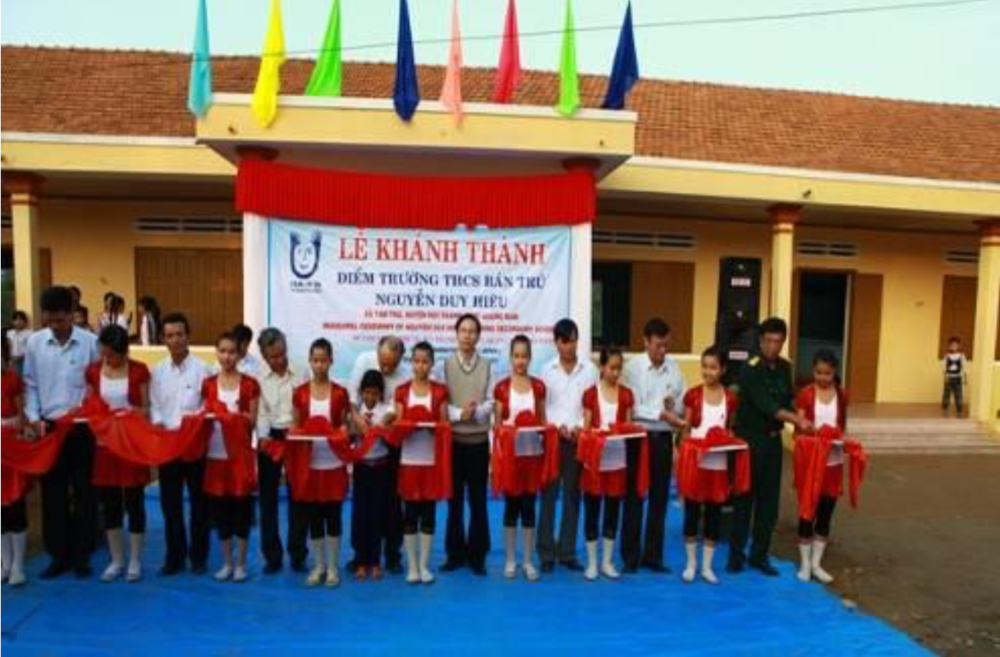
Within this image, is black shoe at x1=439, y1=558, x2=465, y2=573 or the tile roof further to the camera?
the tile roof

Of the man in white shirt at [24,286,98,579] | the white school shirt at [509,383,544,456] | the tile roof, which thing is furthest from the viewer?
the tile roof

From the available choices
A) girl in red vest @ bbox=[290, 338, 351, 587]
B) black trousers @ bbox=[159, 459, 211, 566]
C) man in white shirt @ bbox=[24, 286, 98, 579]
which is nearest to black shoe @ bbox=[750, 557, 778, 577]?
girl in red vest @ bbox=[290, 338, 351, 587]

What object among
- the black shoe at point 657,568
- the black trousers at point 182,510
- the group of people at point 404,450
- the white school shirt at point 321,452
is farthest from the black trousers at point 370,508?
the black shoe at point 657,568

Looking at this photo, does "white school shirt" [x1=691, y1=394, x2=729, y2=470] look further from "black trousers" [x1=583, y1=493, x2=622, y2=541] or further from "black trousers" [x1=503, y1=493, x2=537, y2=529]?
"black trousers" [x1=503, y1=493, x2=537, y2=529]

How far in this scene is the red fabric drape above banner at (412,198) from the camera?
6156mm

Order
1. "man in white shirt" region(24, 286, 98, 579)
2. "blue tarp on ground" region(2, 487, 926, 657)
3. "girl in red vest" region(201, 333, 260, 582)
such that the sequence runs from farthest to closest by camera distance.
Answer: "man in white shirt" region(24, 286, 98, 579), "girl in red vest" region(201, 333, 260, 582), "blue tarp on ground" region(2, 487, 926, 657)

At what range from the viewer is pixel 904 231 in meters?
11.0

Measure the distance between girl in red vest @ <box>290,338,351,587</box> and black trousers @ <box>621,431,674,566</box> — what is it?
170 centimetres

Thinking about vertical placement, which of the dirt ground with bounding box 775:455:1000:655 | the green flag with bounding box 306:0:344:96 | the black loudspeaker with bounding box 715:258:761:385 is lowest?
the dirt ground with bounding box 775:455:1000:655

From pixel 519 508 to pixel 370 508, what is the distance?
854mm

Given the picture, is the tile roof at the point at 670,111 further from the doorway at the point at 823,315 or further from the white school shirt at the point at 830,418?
the white school shirt at the point at 830,418

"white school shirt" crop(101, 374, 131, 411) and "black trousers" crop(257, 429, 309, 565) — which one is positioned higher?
"white school shirt" crop(101, 374, 131, 411)

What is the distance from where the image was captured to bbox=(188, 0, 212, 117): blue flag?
19.6 ft

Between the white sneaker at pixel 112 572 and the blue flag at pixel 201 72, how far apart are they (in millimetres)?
3539
